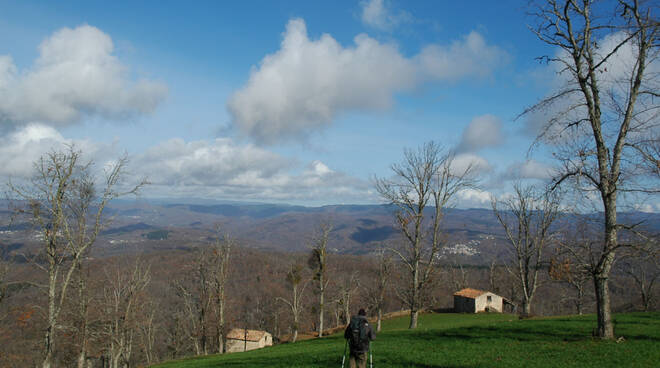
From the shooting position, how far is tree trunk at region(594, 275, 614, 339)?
14.5 metres

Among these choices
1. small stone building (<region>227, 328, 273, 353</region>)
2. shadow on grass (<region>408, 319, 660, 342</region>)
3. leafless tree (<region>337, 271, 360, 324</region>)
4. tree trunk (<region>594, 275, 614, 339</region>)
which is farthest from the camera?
small stone building (<region>227, 328, 273, 353</region>)

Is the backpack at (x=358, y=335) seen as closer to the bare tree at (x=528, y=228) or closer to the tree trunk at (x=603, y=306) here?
the tree trunk at (x=603, y=306)

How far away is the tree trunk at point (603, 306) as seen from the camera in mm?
14531

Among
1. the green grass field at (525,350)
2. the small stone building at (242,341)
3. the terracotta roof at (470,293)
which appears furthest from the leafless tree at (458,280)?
the green grass field at (525,350)

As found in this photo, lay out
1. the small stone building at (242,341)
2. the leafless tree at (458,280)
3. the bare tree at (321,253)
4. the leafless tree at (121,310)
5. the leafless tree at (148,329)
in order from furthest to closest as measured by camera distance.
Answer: the leafless tree at (458,280), the small stone building at (242,341), the leafless tree at (148,329), the bare tree at (321,253), the leafless tree at (121,310)

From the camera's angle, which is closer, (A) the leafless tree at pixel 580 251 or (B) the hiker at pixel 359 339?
(B) the hiker at pixel 359 339

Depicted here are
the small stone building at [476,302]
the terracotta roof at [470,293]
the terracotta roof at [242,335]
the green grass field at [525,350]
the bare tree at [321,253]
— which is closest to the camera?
the green grass field at [525,350]

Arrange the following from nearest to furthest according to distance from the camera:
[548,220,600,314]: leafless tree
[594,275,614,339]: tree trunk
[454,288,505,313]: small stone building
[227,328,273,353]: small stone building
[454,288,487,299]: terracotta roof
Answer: [548,220,600,314]: leafless tree < [594,275,614,339]: tree trunk < [454,288,505,313]: small stone building < [454,288,487,299]: terracotta roof < [227,328,273,353]: small stone building

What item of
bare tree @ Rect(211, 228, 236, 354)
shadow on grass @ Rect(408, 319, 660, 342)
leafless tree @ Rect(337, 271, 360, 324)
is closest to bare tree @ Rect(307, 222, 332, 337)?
leafless tree @ Rect(337, 271, 360, 324)

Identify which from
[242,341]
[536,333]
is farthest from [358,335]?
[242,341]

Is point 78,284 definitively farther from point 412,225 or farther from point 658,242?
point 658,242

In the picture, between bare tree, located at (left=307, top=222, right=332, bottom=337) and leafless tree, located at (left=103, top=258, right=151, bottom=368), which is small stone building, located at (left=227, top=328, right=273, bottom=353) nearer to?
bare tree, located at (left=307, top=222, right=332, bottom=337)

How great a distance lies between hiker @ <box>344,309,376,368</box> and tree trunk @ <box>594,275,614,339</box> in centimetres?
996

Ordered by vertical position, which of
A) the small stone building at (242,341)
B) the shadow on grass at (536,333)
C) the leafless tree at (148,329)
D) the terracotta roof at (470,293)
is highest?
the shadow on grass at (536,333)
